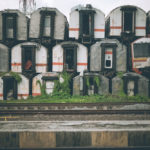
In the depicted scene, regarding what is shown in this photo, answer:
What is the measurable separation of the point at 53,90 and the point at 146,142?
10768mm

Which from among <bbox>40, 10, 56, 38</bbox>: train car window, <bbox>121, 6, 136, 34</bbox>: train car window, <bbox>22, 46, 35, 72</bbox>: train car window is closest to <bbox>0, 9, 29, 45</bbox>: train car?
<bbox>22, 46, 35, 72</bbox>: train car window

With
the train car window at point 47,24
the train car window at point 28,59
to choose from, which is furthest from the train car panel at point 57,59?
the train car window at point 28,59

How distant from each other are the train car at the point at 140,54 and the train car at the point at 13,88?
12466mm

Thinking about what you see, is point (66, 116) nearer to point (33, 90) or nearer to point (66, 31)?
point (33, 90)

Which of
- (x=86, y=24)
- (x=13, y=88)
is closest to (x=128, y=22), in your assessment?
(x=86, y=24)

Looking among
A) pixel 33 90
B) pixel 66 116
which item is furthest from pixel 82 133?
pixel 33 90

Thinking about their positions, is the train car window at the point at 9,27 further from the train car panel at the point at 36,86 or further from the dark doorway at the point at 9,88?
the train car panel at the point at 36,86

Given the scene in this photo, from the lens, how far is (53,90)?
14.6m

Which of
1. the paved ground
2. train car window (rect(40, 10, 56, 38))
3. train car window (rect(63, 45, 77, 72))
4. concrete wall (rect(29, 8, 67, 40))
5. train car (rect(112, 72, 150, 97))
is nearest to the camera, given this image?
the paved ground

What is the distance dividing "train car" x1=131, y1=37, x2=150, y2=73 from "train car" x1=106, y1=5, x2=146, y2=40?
878 millimetres

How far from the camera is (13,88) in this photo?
48.2 ft

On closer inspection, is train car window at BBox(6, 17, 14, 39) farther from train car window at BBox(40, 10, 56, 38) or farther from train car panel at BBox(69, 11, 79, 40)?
train car panel at BBox(69, 11, 79, 40)

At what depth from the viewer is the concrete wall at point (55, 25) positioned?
14987 mm

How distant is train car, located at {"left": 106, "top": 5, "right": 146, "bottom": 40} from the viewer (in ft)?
48.5
